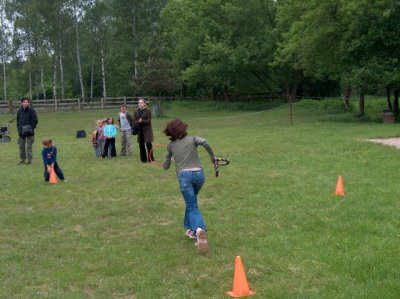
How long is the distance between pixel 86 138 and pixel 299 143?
31.2ft

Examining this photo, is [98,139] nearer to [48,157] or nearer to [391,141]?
[48,157]

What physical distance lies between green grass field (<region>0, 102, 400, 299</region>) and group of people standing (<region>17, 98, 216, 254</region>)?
359 millimetres

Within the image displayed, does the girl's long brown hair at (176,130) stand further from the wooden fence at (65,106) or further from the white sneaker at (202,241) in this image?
the wooden fence at (65,106)

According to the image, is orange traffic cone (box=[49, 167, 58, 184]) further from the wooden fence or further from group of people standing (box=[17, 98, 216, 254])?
the wooden fence

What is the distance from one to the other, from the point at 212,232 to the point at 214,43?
32.9 m

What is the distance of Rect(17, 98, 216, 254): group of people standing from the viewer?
5496mm

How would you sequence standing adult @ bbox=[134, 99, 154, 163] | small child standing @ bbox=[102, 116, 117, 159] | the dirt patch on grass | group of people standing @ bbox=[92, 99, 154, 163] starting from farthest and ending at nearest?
the dirt patch on grass
small child standing @ bbox=[102, 116, 117, 159]
group of people standing @ bbox=[92, 99, 154, 163]
standing adult @ bbox=[134, 99, 154, 163]

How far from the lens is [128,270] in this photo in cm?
486

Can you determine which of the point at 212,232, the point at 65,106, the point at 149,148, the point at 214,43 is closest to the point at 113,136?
the point at 149,148

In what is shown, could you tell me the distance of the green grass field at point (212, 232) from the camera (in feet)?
14.5

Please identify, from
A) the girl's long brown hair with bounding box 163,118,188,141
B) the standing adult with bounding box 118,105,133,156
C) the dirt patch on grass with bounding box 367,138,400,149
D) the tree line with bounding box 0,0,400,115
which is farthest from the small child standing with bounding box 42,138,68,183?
the tree line with bounding box 0,0,400,115

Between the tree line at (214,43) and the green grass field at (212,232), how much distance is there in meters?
11.8

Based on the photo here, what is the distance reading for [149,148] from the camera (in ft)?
40.8

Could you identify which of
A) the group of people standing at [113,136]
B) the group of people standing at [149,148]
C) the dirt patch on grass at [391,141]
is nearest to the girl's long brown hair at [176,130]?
the group of people standing at [149,148]
